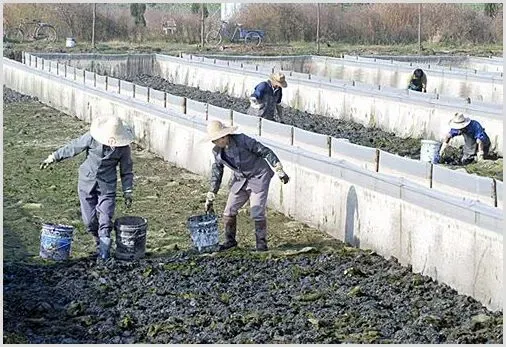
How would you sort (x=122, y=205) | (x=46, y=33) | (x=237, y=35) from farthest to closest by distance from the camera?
(x=237, y=35)
(x=46, y=33)
(x=122, y=205)

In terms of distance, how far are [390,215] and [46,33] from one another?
35530mm

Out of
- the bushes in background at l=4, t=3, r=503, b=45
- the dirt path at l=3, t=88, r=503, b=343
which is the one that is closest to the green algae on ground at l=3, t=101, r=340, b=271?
the dirt path at l=3, t=88, r=503, b=343

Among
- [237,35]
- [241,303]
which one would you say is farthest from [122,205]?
[237,35]

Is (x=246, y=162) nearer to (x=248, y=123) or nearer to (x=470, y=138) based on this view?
(x=248, y=123)

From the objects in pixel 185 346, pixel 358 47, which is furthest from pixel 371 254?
pixel 358 47

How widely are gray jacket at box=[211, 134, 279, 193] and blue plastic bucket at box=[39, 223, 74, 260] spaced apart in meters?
1.45

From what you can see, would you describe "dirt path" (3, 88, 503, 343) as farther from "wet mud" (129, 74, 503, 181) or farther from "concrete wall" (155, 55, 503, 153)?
"concrete wall" (155, 55, 503, 153)

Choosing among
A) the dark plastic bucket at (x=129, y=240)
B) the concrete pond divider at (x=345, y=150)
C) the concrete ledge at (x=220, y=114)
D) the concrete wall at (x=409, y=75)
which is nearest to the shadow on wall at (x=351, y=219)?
the concrete pond divider at (x=345, y=150)

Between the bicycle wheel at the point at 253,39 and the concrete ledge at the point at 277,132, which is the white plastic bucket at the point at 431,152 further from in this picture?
the bicycle wheel at the point at 253,39

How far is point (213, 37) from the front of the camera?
4591cm

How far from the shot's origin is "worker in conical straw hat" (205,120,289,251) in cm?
1034

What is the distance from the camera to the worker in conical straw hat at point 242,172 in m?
10.3

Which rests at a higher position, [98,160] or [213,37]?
[213,37]

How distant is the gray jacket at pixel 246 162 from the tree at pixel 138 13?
3659 cm
